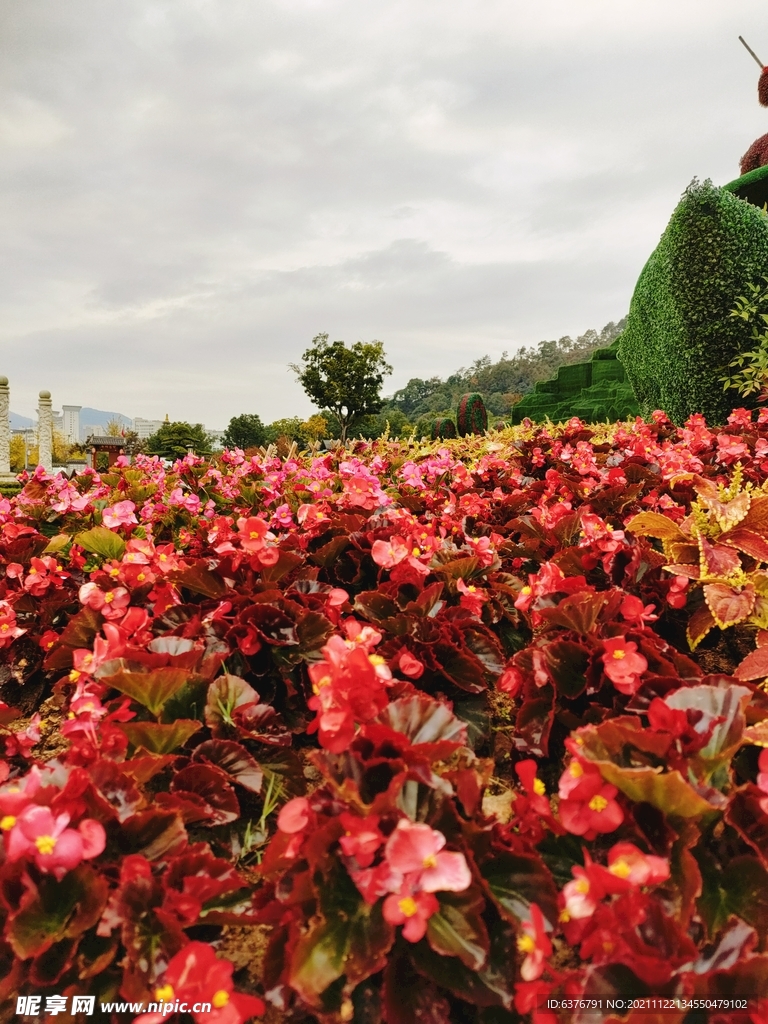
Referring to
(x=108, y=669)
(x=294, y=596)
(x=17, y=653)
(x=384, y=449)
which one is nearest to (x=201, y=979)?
(x=108, y=669)

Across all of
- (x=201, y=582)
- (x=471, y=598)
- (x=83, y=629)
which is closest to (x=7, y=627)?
(x=83, y=629)

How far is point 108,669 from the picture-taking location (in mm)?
1148

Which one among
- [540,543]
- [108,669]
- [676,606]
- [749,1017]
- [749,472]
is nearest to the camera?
[749,1017]

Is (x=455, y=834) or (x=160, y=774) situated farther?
(x=160, y=774)

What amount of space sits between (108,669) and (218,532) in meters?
0.67

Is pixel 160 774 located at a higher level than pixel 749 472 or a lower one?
lower

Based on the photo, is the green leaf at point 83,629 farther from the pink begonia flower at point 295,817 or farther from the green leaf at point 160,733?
the pink begonia flower at point 295,817

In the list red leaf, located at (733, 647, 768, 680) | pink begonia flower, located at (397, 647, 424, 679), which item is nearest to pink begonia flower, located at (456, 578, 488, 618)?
pink begonia flower, located at (397, 647, 424, 679)

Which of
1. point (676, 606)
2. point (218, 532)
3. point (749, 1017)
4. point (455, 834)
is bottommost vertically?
point (749, 1017)

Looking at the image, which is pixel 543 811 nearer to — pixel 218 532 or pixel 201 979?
pixel 201 979

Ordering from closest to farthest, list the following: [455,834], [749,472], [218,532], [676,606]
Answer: [455,834] < [676,606] < [218,532] < [749,472]

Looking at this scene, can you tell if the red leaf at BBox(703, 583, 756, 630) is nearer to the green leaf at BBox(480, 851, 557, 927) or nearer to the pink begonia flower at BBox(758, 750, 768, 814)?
the pink begonia flower at BBox(758, 750, 768, 814)

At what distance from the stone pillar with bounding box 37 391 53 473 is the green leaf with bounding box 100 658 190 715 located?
119 feet

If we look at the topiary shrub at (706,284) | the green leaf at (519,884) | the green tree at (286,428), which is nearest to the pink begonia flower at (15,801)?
the green leaf at (519,884)
